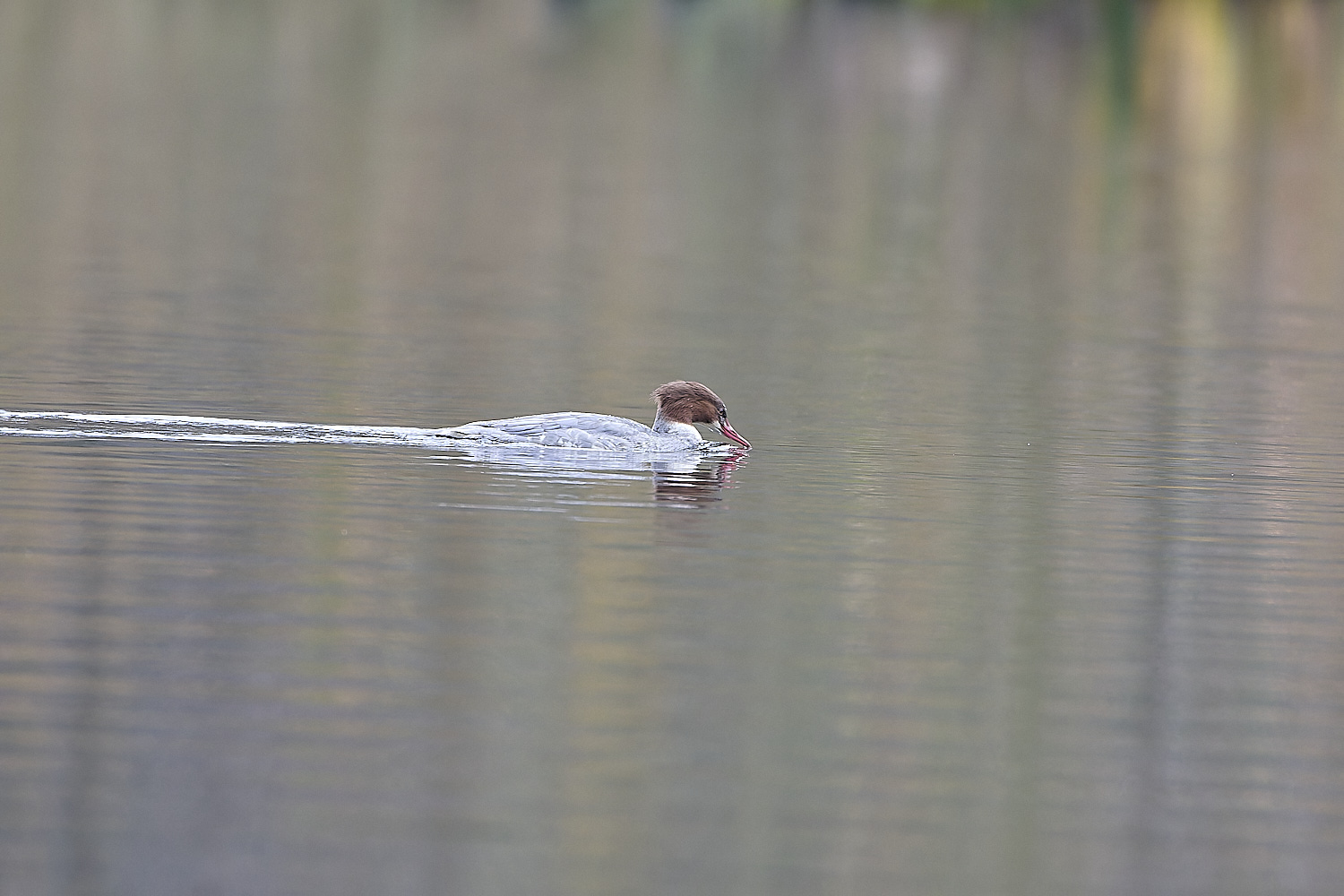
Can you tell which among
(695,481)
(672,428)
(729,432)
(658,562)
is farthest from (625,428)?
(658,562)

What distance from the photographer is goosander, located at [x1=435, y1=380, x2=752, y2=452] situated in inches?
725

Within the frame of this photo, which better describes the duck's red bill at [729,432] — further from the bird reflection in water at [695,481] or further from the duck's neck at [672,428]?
the duck's neck at [672,428]

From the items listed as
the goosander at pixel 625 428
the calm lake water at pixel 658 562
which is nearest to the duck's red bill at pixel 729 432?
the goosander at pixel 625 428

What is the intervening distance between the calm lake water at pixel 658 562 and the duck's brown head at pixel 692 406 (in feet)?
1.74

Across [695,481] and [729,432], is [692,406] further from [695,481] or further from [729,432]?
[695,481]

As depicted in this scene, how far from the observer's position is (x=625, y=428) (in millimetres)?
18562

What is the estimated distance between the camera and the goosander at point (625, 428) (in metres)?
18.4

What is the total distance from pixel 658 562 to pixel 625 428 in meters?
4.52

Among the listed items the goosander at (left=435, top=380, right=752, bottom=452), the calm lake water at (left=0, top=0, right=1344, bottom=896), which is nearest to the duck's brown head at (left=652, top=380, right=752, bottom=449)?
the goosander at (left=435, top=380, right=752, bottom=452)

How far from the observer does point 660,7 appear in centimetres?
9944

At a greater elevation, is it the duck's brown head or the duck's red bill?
the duck's brown head

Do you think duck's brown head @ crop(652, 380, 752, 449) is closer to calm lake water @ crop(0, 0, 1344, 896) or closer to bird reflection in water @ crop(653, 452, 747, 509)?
bird reflection in water @ crop(653, 452, 747, 509)

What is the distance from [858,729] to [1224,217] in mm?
39619

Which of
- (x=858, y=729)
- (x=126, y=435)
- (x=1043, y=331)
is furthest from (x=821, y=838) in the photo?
(x=1043, y=331)
